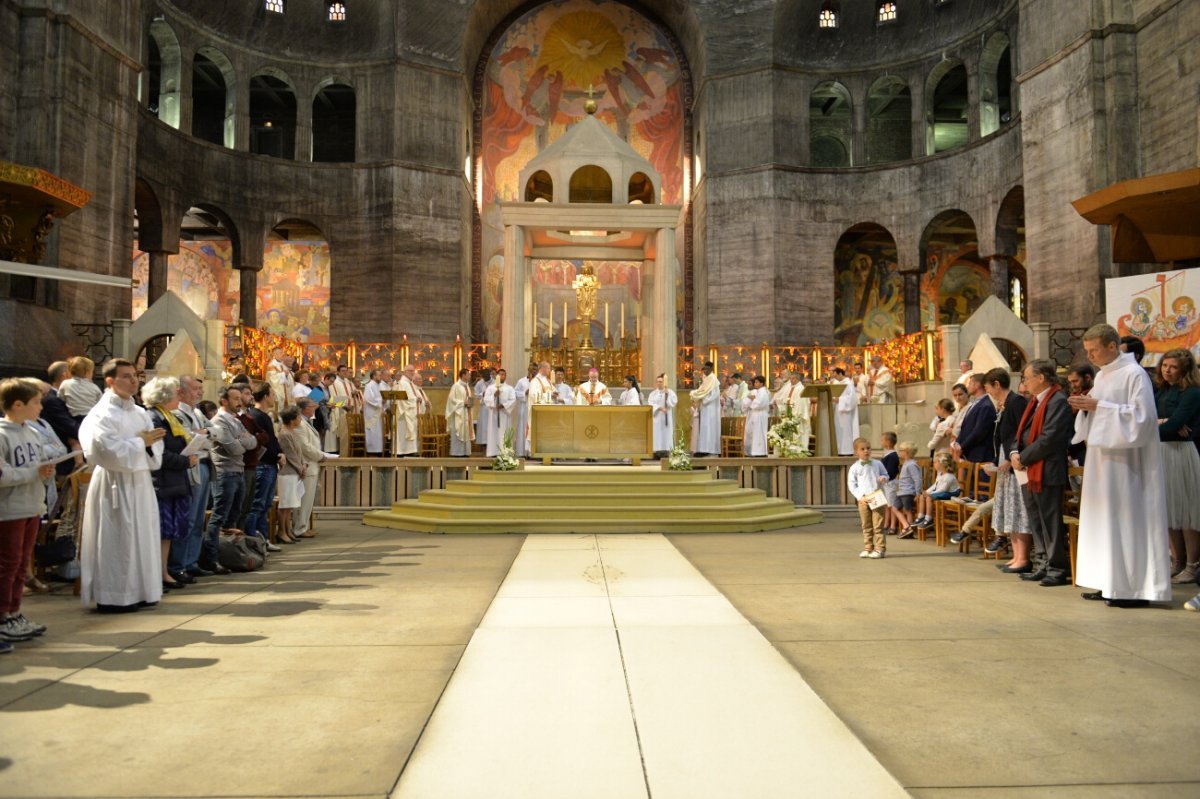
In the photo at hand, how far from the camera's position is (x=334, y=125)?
2794 cm

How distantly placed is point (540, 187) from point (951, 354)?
27.8 feet

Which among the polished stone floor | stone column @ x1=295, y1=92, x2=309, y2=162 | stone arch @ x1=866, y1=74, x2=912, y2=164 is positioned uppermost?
stone arch @ x1=866, y1=74, x2=912, y2=164

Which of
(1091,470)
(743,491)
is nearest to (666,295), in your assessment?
(743,491)

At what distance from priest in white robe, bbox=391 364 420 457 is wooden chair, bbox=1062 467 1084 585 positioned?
10.7m

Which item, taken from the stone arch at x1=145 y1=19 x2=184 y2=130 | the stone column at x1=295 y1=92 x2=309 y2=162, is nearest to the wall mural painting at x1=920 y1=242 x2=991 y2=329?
the stone column at x1=295 y1=92 x2=309 y2=162

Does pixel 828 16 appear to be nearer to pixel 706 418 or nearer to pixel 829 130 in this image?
pixel 829 130

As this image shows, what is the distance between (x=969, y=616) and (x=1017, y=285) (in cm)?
2468

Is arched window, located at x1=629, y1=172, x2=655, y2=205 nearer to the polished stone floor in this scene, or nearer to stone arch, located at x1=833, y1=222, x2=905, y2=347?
the polished stone floor

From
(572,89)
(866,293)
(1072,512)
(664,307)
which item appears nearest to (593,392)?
(664,307)

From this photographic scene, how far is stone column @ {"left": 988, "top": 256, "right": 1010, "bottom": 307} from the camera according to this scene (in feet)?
72.4

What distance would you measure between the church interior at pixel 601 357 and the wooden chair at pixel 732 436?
0.07 meters

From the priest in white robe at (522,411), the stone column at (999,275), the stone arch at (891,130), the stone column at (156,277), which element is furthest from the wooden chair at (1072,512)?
the stone arch at (891,130)

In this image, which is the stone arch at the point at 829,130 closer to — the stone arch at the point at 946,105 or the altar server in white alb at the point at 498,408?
the stone arch at the point at 946,105

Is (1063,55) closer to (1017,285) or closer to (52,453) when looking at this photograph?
(1017,285)
